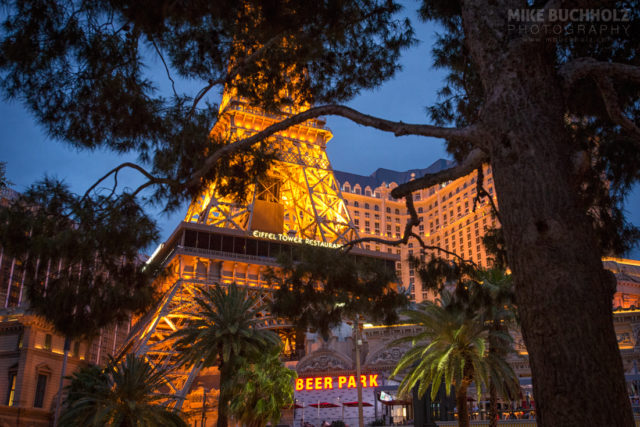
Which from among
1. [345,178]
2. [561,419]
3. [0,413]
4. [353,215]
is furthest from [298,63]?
[345,178]

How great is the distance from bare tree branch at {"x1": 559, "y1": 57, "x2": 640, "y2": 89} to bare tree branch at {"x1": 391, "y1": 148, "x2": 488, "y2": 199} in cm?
131

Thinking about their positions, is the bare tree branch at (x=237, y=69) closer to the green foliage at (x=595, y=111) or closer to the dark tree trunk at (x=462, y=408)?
the green foliage at (x=595, y=111)

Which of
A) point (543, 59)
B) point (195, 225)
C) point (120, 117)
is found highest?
point (195, 225)

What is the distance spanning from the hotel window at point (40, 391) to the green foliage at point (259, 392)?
25.3 metres

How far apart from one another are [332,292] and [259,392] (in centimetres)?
2424

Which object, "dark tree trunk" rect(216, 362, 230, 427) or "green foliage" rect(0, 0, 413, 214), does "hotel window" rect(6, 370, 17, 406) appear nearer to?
"dark tree trunk" rect(216, 362, 230, 427)

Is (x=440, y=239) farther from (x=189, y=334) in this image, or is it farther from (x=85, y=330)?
(x=85, y=330)

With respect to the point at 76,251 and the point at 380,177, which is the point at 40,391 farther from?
the point at 380,177

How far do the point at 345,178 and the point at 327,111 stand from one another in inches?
5854

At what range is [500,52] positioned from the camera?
6.11 meters

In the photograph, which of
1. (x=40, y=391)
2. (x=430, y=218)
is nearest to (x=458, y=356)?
(x=40, y=391)

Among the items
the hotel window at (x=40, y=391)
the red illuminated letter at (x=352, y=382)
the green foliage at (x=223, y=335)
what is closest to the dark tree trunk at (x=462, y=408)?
the green foliage at (x=223, y=335)

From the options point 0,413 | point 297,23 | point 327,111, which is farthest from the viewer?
point 0,413

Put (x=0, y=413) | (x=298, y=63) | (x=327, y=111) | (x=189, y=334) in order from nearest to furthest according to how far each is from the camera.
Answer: (x=327, y=111)
(x=298, y=63)
(x=189, y=334)
(x=0, y=413)
